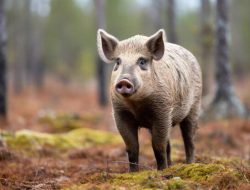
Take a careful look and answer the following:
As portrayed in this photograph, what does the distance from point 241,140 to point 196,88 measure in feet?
17.0

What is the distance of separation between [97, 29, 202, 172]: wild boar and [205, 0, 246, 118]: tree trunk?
8587 millimetres

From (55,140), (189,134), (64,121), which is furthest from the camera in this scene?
(64,121)

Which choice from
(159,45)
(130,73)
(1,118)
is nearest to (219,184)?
(130,73)

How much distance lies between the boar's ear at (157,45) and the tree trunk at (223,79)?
9.48 meters

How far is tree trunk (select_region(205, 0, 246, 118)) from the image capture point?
16000 mm

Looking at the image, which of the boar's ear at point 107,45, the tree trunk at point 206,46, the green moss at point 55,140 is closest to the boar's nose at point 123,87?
the boar's ear at point 107,45

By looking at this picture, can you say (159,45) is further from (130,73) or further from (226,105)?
(226,105)

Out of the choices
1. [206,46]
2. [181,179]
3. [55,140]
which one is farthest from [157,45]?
[206,46]

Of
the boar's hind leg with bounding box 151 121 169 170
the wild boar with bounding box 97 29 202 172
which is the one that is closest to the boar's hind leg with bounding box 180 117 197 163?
the wild boar with bounding box 97 29 202 172

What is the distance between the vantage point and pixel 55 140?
10977 millimetres

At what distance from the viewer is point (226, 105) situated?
16.2 metres

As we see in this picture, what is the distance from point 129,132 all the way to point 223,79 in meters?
9.61

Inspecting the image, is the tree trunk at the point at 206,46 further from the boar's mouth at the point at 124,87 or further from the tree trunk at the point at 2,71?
the boar's mouth at the point at 124,87

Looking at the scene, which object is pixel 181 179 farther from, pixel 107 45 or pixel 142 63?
pixel 107 45
